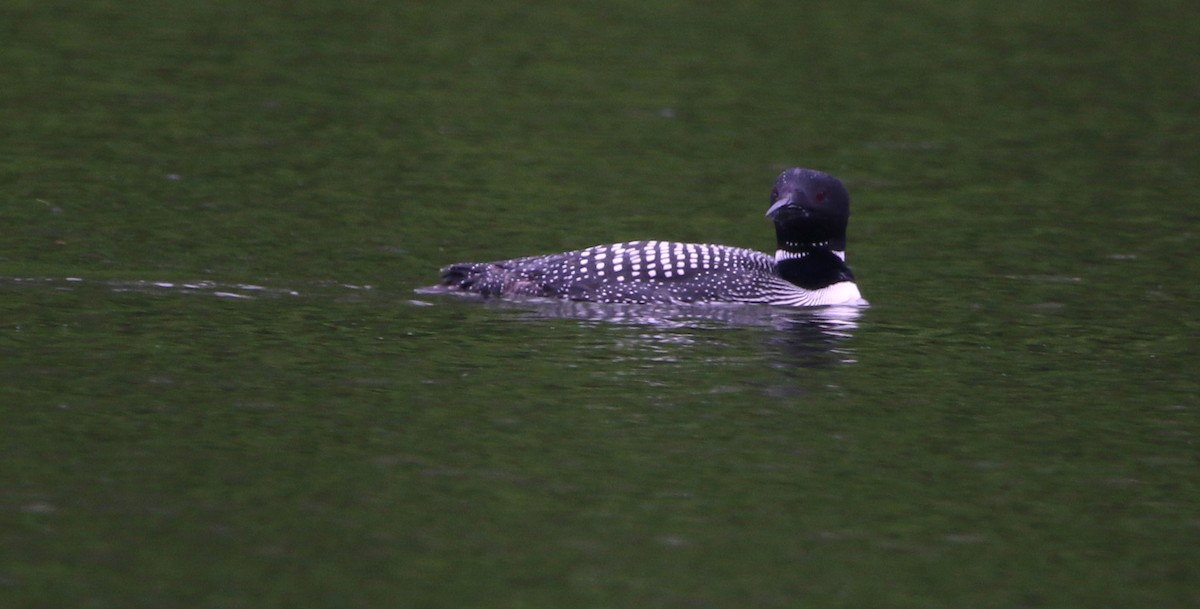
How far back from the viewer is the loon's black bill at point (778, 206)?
375 inches

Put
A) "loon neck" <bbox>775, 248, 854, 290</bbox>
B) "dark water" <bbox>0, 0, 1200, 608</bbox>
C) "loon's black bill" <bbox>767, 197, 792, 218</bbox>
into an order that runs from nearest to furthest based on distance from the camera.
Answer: "dark water" <bbox>0, 0, 1200, 608</bbox>
"loon's black bill" <bbox>767, 197, 792, 218</bbox>
"loon neck" <bbox>775, 248, 854, 290</bbox>

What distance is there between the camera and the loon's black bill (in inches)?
375

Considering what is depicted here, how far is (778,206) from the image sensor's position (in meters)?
9.57

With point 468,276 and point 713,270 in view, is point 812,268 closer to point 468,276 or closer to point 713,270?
point 713,270

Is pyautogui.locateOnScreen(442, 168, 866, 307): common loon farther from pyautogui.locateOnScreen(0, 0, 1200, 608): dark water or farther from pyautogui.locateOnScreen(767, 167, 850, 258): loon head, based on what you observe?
pyautogui.locateOnScreen(0, 0, 1200, 608): dark water

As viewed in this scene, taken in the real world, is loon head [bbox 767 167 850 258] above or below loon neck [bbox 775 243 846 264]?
above

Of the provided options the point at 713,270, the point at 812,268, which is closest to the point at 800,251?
the point at 812,268

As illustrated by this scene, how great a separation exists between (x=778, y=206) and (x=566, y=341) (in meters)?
1.45

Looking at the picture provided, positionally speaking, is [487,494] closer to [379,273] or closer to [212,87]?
[379,273]

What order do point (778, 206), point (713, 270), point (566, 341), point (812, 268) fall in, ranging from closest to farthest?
point (566, 341) < point (778, 206) < point (713, 270) < point (812, 268)

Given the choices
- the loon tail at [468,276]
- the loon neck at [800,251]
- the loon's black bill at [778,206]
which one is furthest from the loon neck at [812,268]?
the loon tail at [468,276]

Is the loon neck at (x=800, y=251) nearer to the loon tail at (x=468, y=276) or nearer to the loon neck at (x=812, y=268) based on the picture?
the loon neck at (x=812, y=268)

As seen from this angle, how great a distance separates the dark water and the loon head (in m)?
0.49

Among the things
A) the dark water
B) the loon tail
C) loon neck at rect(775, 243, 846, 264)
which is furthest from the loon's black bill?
the loon tail
